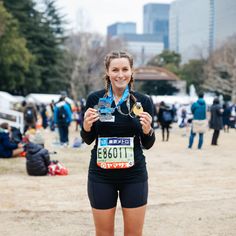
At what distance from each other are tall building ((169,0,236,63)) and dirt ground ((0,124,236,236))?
64491mm

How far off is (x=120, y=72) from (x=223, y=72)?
6147 centimetres

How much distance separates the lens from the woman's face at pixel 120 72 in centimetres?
343

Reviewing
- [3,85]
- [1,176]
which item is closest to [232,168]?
[1,176]

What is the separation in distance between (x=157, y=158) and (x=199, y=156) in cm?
137

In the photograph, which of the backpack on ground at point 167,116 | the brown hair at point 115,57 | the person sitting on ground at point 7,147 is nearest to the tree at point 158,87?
the backpack on ground at point 167,116

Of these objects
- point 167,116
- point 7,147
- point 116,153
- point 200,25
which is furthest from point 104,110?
point 200,25

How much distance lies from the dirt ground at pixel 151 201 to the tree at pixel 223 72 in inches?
1925

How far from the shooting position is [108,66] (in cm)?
350

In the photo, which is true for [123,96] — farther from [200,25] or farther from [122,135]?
[200,25]

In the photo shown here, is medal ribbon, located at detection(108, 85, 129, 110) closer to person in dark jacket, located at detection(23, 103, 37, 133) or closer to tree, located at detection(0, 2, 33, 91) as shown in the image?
person in dark jacket, located at detection(23, 103, 37, 133)

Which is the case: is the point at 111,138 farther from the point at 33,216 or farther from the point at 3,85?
the point at 3,85

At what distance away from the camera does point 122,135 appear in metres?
3.45

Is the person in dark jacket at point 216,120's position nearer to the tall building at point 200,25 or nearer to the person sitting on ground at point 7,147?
the person sitting on ground at point 7,147

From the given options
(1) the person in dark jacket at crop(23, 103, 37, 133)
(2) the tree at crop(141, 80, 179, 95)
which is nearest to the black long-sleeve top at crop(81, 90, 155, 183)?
(1) the person in dark jacket at crop(23, 103, 37, 133)
